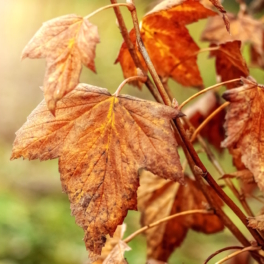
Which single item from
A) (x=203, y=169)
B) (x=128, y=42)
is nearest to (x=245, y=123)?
(x=203, y=169)

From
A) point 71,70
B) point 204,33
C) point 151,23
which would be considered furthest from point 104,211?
point 204,33

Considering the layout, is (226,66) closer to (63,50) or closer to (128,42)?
(128,42)

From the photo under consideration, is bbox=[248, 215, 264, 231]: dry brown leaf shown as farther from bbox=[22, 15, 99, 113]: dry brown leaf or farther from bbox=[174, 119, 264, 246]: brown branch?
bbox=[22, 15, 99, 113]: dry brown leaf

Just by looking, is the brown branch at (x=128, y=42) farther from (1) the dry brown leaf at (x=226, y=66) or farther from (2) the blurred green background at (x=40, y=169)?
(2) the blurred green background at (x=40, y=169)

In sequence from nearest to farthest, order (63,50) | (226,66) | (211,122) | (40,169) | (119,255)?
(63,50) → (119,255) → (226,66) → (211,122) → (40,169)

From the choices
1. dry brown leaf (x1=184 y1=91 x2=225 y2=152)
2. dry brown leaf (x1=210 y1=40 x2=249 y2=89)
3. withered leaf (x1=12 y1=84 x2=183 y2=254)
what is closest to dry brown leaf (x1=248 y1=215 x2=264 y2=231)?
withered leaf (x1=12 y1=84 x2=183 y2=254)

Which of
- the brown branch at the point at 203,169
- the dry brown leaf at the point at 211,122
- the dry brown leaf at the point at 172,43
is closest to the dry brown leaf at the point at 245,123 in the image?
the brown branch at the point at 203,169
